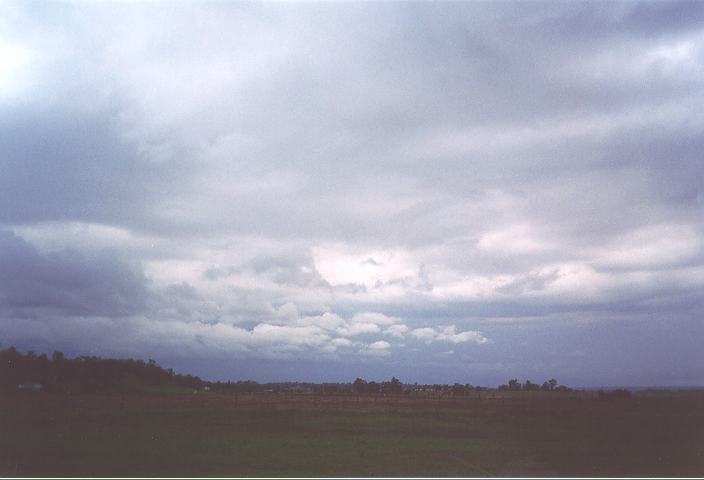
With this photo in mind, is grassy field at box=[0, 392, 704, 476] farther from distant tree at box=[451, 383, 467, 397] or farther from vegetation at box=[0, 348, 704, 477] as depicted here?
distant tree at box=[451, 383, 467, 397]

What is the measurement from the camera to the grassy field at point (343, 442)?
2675 centimetres

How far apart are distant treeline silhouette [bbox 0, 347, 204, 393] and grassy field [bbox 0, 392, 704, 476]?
2118 inches

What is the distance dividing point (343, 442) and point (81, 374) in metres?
129

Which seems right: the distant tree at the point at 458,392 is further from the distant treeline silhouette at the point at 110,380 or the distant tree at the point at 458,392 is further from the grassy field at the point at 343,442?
the grassy field at the point at 343,442

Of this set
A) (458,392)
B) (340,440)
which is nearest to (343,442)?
(340,440)

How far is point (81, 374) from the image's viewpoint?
472ft

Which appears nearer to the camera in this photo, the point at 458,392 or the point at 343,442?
the point at 343,442

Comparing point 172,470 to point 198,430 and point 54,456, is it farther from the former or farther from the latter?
point 198,430

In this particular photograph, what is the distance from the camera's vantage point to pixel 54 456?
28562 mm

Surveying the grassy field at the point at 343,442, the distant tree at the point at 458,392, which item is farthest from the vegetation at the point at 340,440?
the distant tree at the point at 458,392


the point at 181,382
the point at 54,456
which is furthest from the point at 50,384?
the point at 54,456

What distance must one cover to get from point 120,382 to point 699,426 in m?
126

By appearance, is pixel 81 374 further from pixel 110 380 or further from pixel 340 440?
pixel 340 440

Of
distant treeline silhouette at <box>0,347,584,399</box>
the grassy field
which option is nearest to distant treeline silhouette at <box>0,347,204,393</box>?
distant treeline silhouette at <box>0,347,584,399</box>
